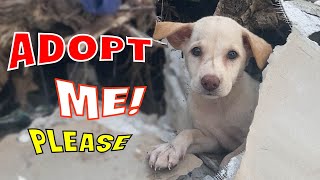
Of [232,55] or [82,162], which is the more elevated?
[232,55]

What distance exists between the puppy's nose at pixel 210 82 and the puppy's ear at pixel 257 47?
107 mm

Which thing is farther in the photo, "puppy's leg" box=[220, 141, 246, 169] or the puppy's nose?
"puppy's leg" box=[220, 141, 246, 169]

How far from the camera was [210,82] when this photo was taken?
1.20 m

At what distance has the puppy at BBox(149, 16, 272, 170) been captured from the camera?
1.22 m

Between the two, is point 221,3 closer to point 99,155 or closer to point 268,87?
point 268,87

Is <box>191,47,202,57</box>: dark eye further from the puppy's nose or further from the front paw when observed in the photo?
the front paw

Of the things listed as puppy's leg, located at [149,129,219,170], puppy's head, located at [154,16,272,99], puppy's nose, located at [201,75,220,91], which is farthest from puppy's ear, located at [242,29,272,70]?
puppy's leg, located at [149,129,219,170]

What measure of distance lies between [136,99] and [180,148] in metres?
0.15

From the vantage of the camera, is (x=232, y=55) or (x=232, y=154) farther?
(x=232, y=154)

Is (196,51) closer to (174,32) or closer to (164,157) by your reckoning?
(174,32)

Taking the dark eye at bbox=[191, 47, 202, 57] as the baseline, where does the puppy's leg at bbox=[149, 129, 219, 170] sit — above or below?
below

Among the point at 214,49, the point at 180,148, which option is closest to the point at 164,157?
the point at 180,148

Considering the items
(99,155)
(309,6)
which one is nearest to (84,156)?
(99,155)

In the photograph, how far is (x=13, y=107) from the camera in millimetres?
1240
